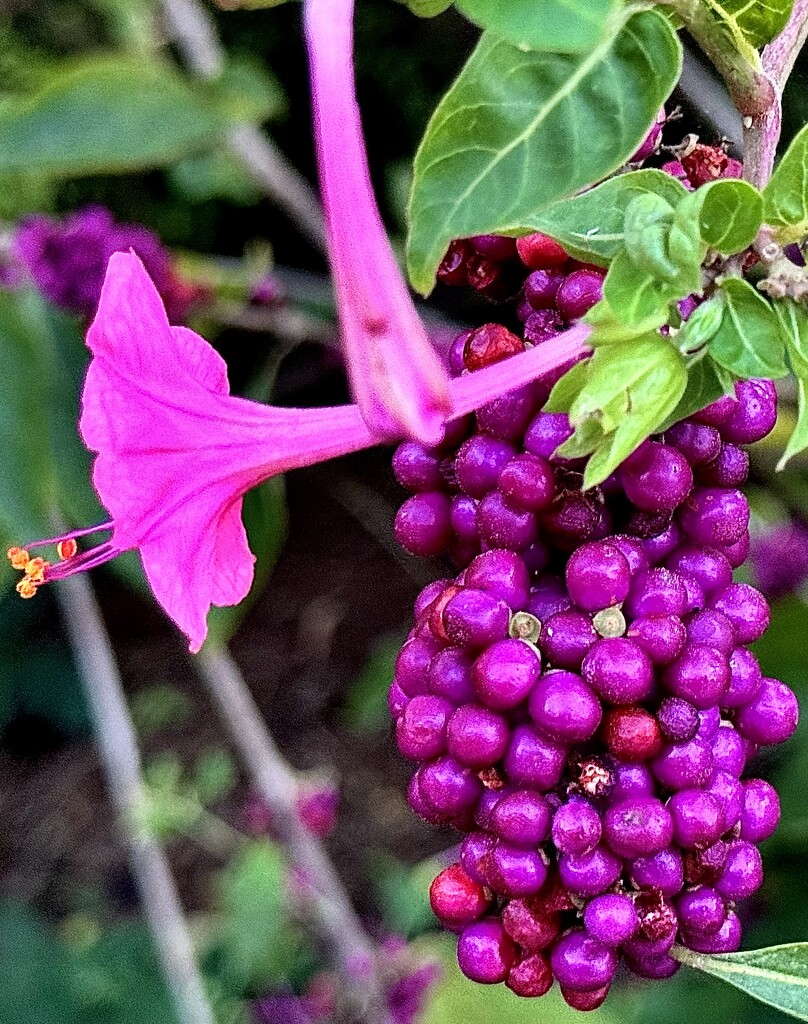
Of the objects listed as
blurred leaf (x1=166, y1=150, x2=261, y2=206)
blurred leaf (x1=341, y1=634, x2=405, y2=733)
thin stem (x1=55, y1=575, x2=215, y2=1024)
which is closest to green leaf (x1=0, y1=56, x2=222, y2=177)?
blurred leaf (x1=166, y1=150, x2=261, y2=206)

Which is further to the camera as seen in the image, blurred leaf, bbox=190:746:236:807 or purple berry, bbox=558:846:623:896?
blurred leaf, bbox=190:746:236:807

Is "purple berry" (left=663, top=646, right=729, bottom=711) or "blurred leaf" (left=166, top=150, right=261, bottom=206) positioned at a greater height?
"purple berry" (left=663, top=646, right=729, bottom=711)

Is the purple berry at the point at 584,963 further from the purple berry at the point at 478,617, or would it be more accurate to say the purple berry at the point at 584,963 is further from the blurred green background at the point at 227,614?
the blurred green background at the point at 227,614

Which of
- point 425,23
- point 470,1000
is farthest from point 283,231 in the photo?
point 470,1000

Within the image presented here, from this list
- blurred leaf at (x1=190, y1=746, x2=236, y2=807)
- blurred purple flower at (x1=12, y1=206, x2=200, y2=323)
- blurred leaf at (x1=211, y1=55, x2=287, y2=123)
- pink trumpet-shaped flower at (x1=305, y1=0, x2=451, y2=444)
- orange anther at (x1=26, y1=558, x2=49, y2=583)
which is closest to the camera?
pink trumpet-shaped flower at (x1=305, y1=0, x2=451, y2=444)

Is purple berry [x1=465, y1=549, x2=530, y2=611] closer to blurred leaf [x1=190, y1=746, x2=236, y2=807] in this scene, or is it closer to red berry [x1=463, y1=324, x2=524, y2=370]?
red berry [x1=463, y1=324, x2=524, y2=370]

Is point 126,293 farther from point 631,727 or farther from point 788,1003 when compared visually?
point 788,1003
